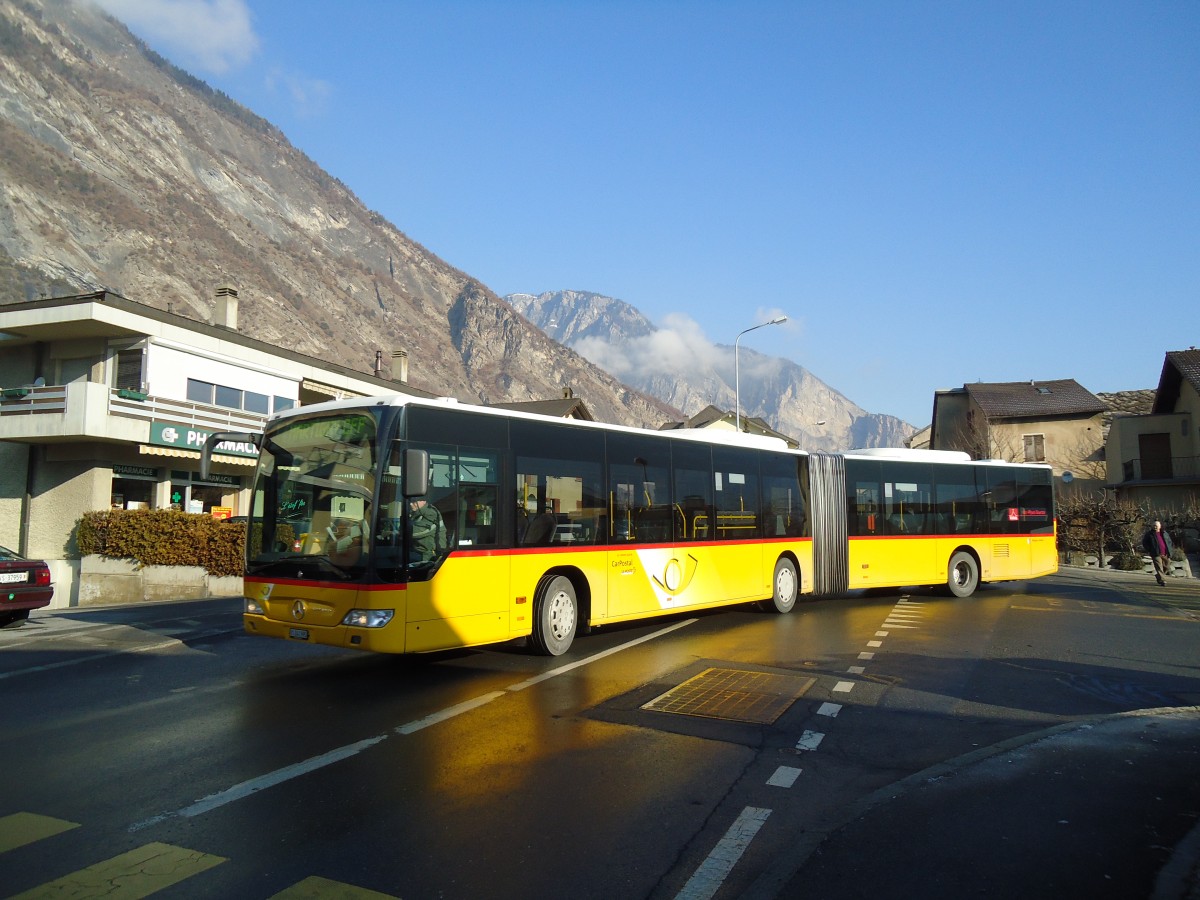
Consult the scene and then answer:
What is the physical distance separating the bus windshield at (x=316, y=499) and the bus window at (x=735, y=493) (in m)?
6.76

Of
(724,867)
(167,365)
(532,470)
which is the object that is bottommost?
(724,867)

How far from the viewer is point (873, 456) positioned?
61.5 ft

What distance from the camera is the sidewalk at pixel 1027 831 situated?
4.18 metres

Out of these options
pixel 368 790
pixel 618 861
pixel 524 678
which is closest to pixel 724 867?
pixel 618 861

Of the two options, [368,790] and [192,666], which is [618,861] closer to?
[368,790]

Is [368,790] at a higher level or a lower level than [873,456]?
lower

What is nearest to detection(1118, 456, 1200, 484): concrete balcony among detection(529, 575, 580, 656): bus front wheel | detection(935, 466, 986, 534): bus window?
detection(935, 466, 986, 534): bus window

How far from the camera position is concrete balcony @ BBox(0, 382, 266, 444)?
78.2ft

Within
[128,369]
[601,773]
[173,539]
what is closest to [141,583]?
[173,539]

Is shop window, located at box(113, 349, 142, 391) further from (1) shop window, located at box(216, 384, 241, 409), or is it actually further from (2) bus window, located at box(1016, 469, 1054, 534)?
(2) bus window, located at box(1016, 469, 1054, 534)

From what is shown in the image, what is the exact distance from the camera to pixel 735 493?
14867mm

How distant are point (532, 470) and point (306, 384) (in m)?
24.8

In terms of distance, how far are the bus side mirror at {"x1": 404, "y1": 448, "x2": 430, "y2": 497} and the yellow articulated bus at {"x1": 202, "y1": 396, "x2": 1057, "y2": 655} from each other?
0.06 ft

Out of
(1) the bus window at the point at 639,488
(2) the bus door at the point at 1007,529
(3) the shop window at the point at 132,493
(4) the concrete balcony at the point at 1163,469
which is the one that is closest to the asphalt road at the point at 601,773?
(1) the bus window at the point at 639,488
